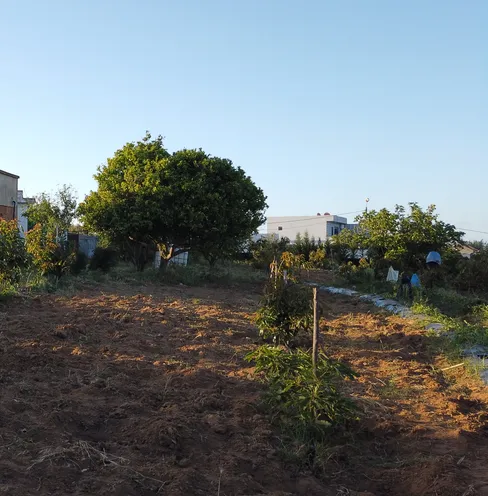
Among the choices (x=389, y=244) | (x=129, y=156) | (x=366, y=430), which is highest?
(x=129, y=156)

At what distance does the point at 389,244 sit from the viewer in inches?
795

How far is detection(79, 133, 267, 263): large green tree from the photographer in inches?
658

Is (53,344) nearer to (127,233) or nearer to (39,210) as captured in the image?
(127,233)

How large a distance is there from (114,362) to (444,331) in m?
5.98

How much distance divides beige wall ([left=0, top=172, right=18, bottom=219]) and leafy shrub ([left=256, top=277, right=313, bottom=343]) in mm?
17675

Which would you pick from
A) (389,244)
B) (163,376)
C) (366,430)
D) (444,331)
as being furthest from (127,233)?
(366,430)

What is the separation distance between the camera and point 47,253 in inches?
532

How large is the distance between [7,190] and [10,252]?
12467 millimetres

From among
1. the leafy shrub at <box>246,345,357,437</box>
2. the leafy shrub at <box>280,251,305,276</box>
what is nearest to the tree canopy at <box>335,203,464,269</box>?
the leafy shrub at <box>280,251,305,276</box>

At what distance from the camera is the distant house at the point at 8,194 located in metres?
21.8

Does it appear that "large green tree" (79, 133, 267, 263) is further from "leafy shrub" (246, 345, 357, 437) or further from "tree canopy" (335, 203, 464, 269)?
"leafy shrub" (246, 345, 357, 437)

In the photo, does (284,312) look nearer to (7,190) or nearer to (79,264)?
(79,264)

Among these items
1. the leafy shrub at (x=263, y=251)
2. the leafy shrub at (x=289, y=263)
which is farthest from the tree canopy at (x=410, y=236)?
the leafy shrub at (x=289, y=263)

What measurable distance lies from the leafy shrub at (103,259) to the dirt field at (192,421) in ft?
35.7
